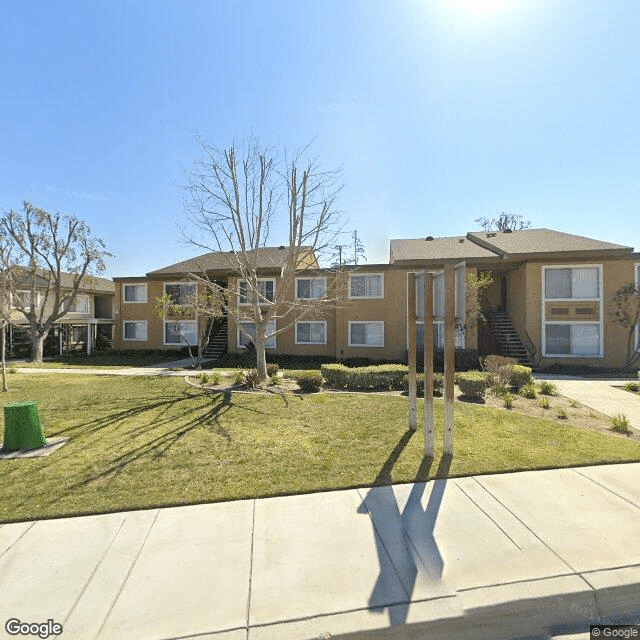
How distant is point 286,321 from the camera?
21.5 meters

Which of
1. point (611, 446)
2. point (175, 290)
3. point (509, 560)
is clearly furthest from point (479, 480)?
point (175, 290)

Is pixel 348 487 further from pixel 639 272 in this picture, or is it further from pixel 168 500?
pixel 639 272

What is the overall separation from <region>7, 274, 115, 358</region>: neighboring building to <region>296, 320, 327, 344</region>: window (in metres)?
16.0

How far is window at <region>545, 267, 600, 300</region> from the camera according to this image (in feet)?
58.2

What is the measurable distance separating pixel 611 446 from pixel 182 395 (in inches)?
386

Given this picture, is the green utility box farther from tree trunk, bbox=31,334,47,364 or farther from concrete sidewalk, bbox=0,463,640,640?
tree trunk, bbox=31,334,47,364

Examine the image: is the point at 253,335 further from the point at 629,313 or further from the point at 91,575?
the point at 629,313

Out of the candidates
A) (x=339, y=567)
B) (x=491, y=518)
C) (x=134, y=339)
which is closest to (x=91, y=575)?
(x=339, y=567)

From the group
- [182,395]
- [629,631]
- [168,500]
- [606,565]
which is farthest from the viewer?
[182,395]

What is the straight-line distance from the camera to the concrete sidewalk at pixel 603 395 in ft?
28.8

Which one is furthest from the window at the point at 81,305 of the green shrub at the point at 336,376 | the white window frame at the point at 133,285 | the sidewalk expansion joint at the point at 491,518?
the sidewalk expansion joint at the point at 491,518

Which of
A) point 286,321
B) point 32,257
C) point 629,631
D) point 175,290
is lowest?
point 629,631

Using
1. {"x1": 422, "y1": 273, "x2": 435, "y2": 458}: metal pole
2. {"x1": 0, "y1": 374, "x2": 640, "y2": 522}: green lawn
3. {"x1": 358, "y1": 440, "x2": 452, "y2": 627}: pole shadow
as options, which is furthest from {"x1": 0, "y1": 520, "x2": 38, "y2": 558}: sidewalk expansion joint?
{"x1": 422, "y1": 273, "x2": 435, "y2": 458}: metal pole

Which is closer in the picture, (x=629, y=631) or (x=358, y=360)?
(x=629, y=631)
